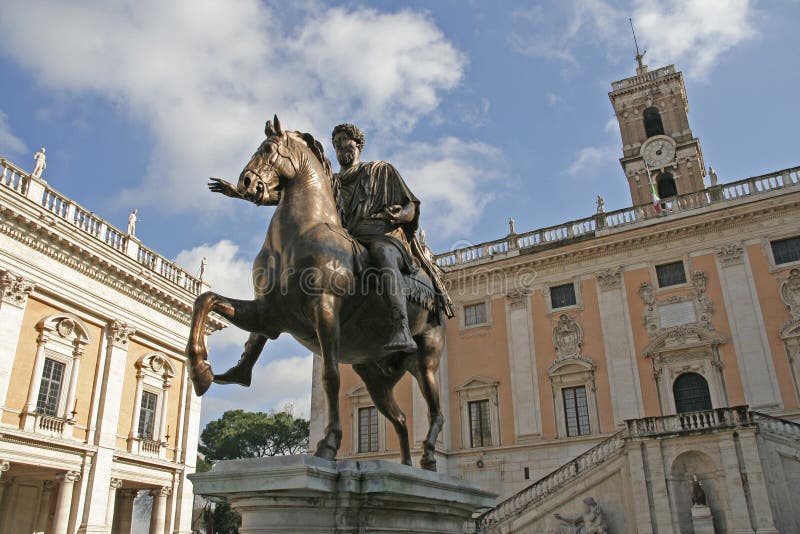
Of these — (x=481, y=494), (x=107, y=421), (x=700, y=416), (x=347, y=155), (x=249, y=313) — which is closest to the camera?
(x=249, y=313)

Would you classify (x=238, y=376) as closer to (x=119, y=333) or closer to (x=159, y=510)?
(x=119, y=333)

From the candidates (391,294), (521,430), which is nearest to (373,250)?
(391,294)

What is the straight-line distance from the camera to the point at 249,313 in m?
4.58

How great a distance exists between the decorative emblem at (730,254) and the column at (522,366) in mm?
8112

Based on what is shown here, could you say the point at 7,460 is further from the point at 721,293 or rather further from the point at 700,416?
the point at 721,293

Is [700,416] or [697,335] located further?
[697,335]

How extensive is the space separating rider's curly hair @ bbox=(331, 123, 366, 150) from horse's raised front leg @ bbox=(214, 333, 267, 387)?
79.2 inches

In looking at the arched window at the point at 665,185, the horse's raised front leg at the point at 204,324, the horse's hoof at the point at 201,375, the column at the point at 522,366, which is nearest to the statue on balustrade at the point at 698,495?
the column at the point at 522,366

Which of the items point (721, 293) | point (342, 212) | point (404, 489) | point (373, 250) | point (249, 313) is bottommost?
point (404, 489)

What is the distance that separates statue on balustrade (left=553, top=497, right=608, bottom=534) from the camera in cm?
1969

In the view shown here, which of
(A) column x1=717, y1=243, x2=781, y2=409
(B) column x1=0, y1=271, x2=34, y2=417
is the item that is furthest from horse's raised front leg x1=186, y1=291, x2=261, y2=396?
(A) column x1=717, y1=243, x2=781, y2=409

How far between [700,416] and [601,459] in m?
3.41

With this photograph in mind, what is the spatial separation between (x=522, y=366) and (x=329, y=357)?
24.3m

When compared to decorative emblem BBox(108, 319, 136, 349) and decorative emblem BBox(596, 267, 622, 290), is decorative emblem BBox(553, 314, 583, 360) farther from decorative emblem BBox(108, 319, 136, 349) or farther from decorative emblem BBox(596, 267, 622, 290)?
decorative emblem BBox(108, 319, 136, 349)
